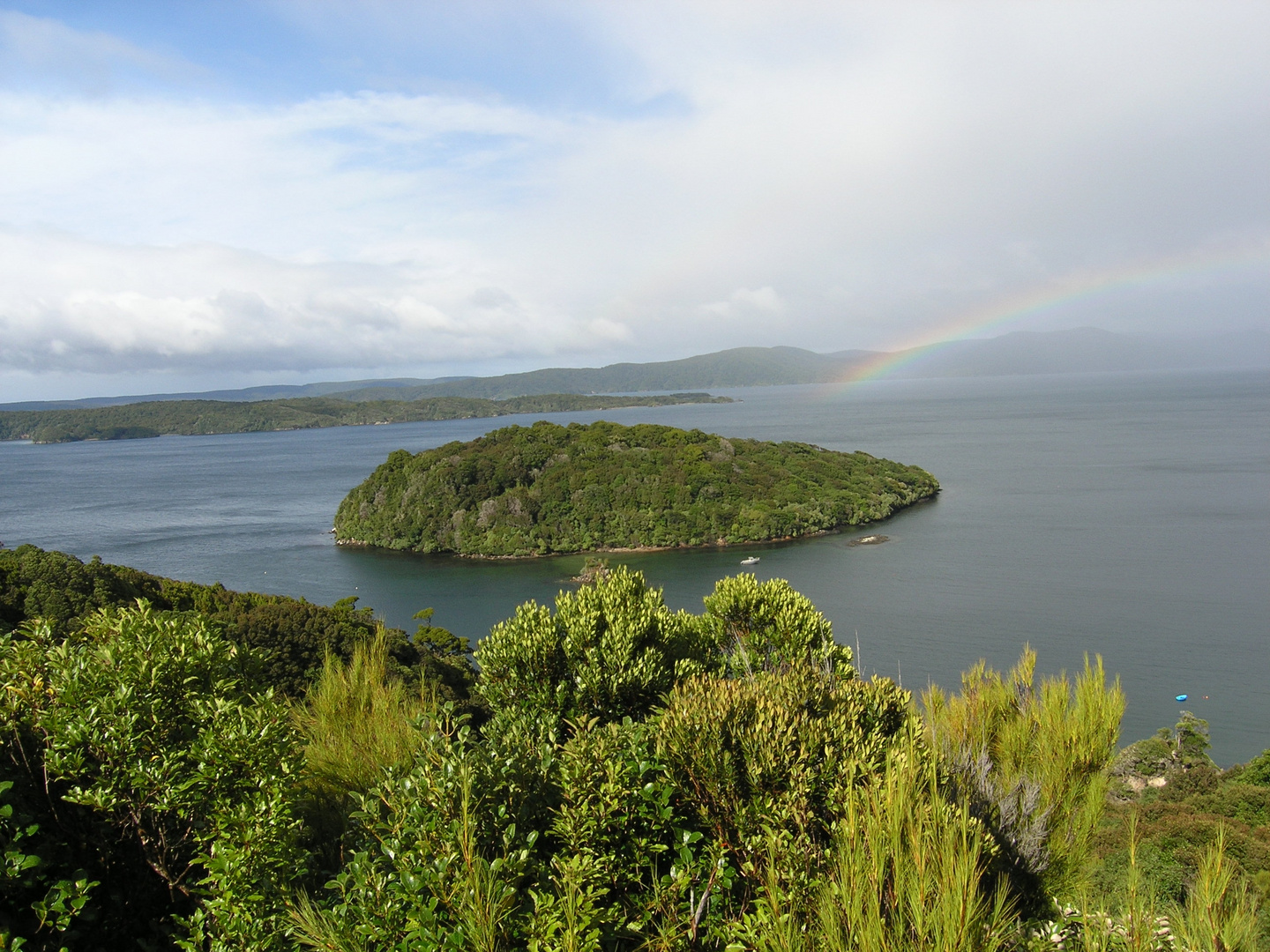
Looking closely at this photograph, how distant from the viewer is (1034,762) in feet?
25.1

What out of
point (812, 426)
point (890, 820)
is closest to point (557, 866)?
point (890, 820)

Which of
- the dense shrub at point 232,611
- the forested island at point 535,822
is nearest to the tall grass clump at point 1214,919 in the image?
the forested island at point 535,822

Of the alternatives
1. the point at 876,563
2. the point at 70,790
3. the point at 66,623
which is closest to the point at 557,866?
the point at 70,790

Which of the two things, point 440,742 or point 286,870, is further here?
point 440,742

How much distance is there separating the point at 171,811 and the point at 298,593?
51.9 meters

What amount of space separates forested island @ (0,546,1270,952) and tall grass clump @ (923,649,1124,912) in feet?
0.10

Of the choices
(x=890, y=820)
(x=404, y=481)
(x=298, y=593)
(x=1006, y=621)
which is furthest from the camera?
(x=404, y=481)

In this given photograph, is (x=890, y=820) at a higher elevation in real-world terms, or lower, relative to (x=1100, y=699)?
higher

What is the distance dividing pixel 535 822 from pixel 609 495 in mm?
64845

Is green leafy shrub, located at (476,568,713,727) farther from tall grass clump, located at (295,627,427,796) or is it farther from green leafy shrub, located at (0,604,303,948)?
green leafy shrub, located at (0,604,303,948)

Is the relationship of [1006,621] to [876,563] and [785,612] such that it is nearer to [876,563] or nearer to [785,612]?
[876,563]

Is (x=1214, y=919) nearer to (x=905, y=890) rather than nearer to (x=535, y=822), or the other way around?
(x=905, y=890)

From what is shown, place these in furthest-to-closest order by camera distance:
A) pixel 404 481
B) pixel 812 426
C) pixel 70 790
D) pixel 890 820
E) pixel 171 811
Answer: pixel 812 426, pixel 404 481, pixel 171 811, pixel 70 790, pixel 890 820

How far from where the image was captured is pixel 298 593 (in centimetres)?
5259
